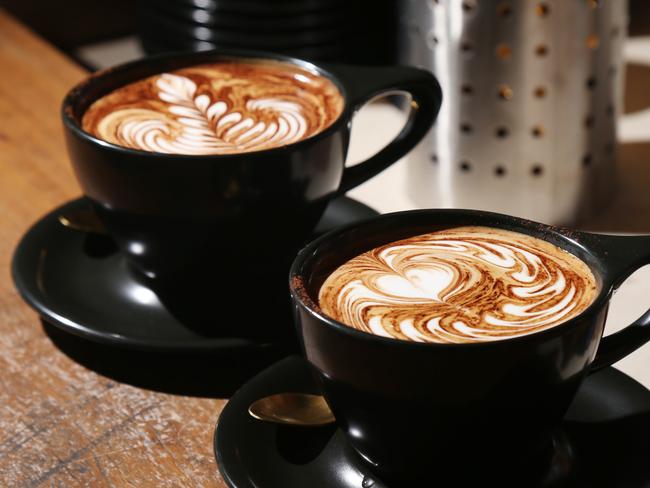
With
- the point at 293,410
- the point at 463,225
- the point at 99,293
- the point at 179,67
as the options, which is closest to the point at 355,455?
the point at 293,410

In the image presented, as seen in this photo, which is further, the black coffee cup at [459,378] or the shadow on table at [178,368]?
the shadow on table at [178,368]

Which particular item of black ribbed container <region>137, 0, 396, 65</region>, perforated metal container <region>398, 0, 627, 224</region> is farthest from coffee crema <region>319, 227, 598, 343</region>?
black ribbed container <region>137, 0, 396, 65</region>

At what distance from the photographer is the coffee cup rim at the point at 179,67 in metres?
0.68

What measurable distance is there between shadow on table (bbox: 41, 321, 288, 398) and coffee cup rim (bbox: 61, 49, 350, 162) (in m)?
0.13

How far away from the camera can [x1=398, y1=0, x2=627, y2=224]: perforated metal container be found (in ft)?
2.87

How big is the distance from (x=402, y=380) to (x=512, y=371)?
2.1 inches

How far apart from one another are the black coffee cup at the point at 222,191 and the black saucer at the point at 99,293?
3 cm

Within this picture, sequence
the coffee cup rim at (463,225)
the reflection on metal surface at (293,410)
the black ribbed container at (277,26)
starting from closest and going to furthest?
1. the coffee cup rim at (463,225)
2. the reflection on metal surface at (293,410)
3. the black ribbed container at (277,26)

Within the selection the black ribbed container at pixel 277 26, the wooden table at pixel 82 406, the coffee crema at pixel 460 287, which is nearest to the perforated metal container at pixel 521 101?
the wooden table at pixel 82 406

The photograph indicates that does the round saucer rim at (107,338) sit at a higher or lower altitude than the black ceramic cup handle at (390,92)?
lower

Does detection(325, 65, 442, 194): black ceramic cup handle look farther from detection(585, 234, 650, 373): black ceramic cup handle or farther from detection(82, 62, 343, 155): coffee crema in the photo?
detection(585, 234, 650, 373): black ceramic cup handle

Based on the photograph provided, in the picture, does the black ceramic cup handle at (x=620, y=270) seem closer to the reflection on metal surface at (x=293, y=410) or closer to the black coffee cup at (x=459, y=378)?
the black coffee cup at (x=459, y=378)

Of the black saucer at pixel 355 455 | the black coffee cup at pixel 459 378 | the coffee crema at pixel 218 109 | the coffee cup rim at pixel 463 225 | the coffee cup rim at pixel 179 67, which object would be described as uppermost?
the coffee cup rim at pixel 179 67

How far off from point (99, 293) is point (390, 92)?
263 millimetres
